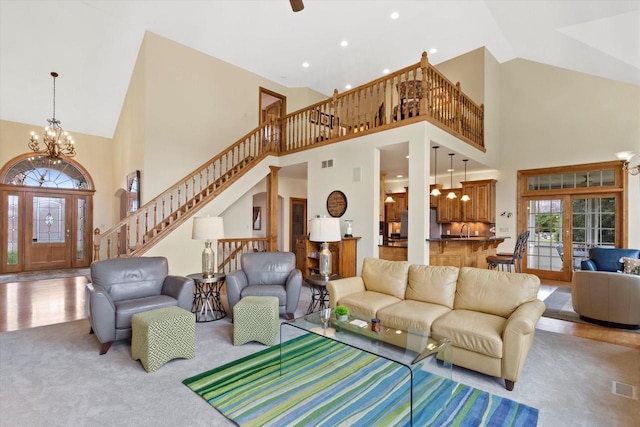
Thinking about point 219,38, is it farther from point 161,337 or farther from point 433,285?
point 433,285

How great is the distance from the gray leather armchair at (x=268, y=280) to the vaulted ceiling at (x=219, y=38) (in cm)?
440

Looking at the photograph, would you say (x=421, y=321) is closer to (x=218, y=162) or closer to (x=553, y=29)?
(x=553, y=29)

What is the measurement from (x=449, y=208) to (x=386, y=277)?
545cm

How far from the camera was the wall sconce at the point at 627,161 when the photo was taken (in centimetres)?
577

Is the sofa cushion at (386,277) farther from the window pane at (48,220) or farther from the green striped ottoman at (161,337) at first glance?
the window pane at (48,220)

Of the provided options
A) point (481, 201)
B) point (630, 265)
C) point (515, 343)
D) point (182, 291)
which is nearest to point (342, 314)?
point (515, 343)

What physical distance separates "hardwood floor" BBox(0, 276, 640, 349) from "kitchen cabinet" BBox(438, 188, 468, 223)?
8.45ft

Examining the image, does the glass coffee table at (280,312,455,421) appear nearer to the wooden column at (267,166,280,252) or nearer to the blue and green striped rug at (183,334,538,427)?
the blue and green striped rug at (183,334,538,427)

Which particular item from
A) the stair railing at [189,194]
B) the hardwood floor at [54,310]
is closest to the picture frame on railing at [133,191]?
the stair railing at [189,194]

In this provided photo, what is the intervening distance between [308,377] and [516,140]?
7.74 meters

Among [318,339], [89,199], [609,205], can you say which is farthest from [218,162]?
[609,205]

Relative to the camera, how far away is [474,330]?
2684 mm

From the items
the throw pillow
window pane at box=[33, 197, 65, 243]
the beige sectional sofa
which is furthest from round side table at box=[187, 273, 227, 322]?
window pane at box=[33, 197, 65, 243]

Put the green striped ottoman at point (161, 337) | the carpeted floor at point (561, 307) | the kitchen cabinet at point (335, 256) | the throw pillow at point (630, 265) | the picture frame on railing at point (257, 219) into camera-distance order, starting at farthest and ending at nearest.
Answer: the picture frame on railing at point (257, 219), the kitchen cabinet at point (335, 256), the throw pillow at point (630, 265), the carpeted floor at point (561, 307), the green striped ottoman at point (161, 337)
